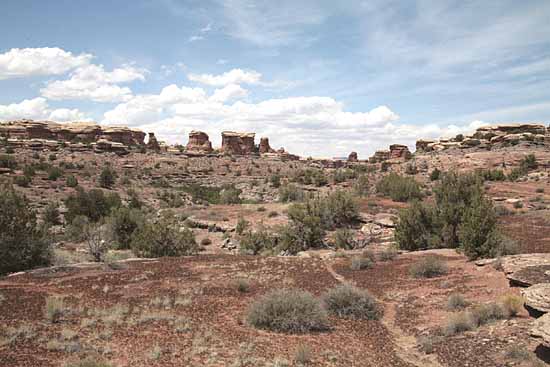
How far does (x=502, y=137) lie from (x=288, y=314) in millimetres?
56463

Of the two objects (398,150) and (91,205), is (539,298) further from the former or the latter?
(398,150)

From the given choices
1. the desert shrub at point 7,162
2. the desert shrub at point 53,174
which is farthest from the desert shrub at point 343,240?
the desert shrub at point 7,162

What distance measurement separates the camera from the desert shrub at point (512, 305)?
8.55m

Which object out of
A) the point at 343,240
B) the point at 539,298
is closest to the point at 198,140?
the point at 343,240

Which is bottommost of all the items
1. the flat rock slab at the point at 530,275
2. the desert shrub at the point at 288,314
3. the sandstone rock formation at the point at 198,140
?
the desert shrub at the point at 288,314

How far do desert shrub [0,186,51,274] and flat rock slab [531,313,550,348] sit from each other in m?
15.8

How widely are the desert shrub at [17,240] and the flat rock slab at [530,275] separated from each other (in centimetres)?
1595

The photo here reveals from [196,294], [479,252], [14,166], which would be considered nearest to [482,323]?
[479,252]

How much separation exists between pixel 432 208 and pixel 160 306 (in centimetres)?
1431

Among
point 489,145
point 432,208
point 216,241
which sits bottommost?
point 216,241

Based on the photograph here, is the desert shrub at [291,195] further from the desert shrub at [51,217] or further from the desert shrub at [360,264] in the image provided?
the desert shrub at [360,264]

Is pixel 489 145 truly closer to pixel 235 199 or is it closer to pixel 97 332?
pixel 235 199

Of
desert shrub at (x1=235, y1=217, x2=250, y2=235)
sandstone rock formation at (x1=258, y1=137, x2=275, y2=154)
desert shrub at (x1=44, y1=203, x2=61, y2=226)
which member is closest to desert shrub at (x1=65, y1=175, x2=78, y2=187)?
desert shrub at (x1=44, y1=203, x2=61, y2=226)

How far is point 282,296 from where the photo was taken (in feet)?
30.9
